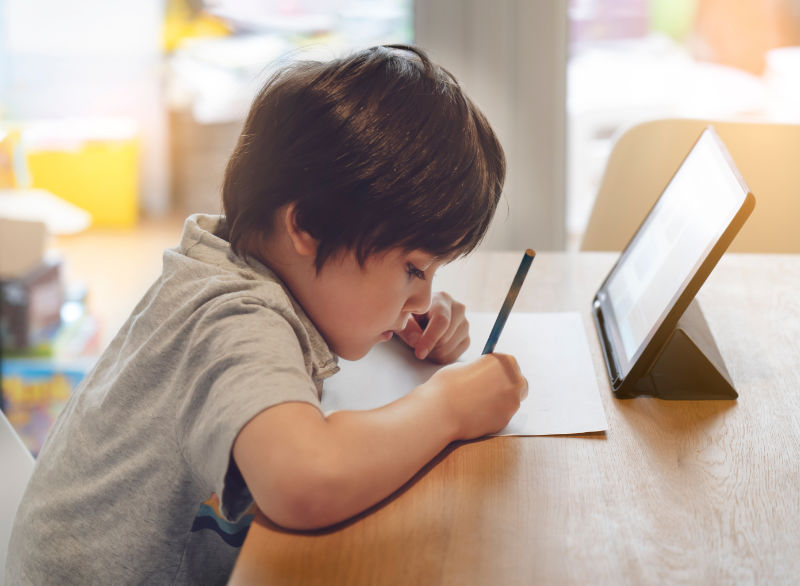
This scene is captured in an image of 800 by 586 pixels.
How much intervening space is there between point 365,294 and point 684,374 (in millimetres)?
283

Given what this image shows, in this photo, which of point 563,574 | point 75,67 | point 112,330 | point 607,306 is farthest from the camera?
point 75,67

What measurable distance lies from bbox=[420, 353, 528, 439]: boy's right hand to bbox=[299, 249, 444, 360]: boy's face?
69 mm

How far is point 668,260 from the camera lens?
809mm

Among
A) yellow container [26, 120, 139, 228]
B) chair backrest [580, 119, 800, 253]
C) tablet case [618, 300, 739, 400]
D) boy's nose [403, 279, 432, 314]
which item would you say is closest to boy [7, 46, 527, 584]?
boy's nose [403, 279, 432, 314]

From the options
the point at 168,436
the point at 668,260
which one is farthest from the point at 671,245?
the point at 168,436

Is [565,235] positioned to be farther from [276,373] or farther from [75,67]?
[75,67]

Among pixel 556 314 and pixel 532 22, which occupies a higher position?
pixel 532 22

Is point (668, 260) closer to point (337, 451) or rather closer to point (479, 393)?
point (479, 393)

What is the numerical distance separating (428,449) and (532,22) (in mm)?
1410

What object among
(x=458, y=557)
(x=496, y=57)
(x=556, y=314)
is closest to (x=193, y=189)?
(x=496, y=57)

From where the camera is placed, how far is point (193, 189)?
3.28 meters

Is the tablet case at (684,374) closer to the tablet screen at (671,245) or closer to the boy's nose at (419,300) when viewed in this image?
the tablet screen at (671,245)

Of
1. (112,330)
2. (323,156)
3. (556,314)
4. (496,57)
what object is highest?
(323,156)

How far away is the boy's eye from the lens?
71cm
